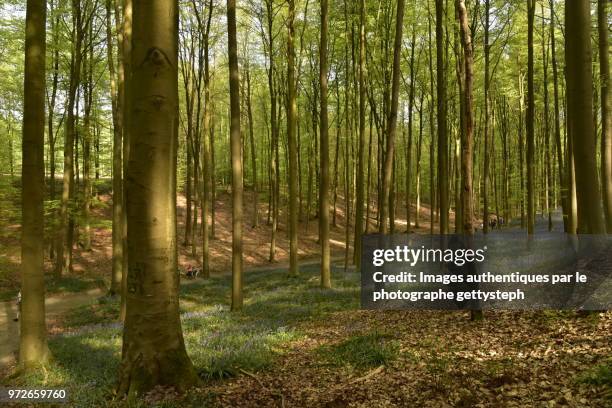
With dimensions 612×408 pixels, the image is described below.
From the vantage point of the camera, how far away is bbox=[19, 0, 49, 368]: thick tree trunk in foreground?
7629 millimetres

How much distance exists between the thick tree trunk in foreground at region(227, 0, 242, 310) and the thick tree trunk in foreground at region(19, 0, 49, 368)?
17.9 ft

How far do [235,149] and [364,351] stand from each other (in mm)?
8088

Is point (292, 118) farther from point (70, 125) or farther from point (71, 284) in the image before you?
point (71, 284)

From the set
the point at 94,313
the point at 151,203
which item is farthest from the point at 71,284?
the point at 151,203

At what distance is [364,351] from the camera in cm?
698

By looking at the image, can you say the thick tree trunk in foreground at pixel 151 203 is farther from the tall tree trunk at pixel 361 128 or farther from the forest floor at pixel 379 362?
the tall tree trunk at pixel 361 128

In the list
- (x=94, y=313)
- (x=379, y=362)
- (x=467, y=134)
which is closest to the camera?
(x=379, y=362)

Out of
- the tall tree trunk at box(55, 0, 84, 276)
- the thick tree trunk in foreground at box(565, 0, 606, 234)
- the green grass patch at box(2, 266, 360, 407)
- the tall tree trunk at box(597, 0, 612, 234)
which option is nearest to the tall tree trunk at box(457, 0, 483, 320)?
the thick tree trunk in foreground at box(565, 0, 606, 234)

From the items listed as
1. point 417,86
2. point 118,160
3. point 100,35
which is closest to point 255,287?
point 118,160

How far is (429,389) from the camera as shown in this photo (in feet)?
17.5

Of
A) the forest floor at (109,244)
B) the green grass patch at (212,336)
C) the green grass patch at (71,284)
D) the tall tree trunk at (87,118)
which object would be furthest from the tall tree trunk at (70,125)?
the green grass patch at (212,336)

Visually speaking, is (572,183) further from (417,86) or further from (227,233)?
(227,233)

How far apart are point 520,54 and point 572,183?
14.3 meters

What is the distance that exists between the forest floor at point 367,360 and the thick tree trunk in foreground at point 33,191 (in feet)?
2.60
